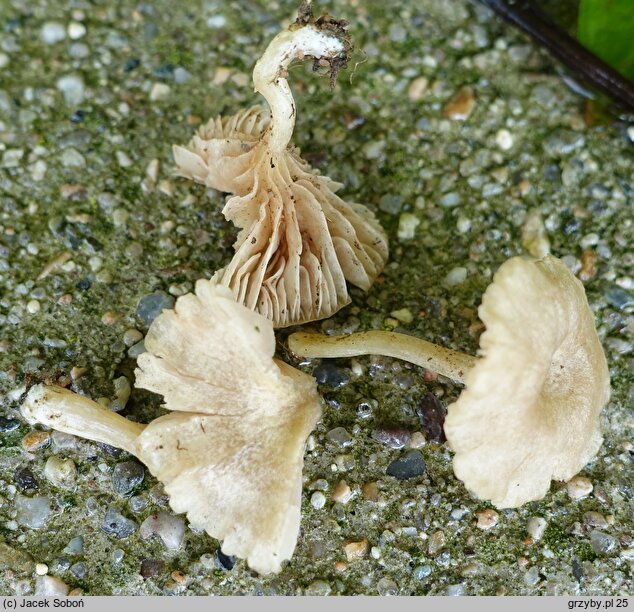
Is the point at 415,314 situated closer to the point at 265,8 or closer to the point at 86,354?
the point at 86,354

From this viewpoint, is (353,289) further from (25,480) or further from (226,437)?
(25,480)

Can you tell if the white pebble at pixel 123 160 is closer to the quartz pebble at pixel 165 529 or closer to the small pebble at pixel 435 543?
the quartz pebble at pixel 165 529

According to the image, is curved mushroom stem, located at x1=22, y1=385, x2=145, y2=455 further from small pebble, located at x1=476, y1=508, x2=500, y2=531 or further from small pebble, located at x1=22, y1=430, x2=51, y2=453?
small pebble, located at x1=476, y1=508, x2=500, y2=531

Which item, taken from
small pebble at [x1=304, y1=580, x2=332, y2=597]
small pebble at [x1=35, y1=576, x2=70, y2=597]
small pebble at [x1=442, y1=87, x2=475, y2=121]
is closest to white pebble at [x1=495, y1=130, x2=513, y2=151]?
small pebble at [x1=442, y1=87, x2=475, y2=121]

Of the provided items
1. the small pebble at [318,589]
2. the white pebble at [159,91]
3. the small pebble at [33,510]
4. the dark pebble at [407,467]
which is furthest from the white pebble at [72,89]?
the small pebble at [318,589]

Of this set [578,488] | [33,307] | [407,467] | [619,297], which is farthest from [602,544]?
[33,307]

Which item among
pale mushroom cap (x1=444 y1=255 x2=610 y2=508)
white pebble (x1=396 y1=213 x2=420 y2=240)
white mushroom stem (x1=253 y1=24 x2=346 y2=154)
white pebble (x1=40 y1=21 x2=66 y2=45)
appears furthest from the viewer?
white pebble (x1=40 y1=21 x2=66 y2=45)
